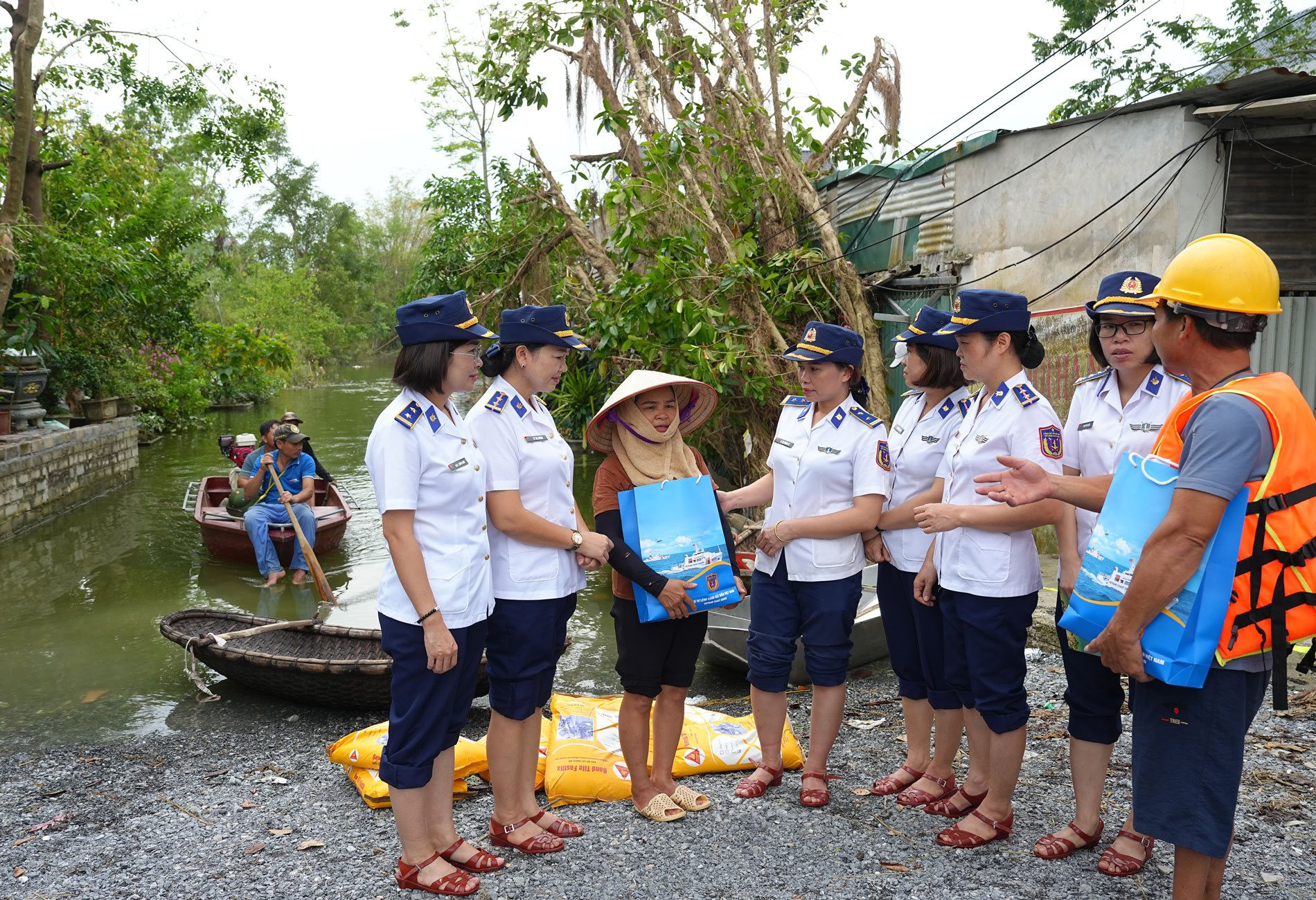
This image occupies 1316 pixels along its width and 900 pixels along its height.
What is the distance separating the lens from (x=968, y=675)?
3.61 m

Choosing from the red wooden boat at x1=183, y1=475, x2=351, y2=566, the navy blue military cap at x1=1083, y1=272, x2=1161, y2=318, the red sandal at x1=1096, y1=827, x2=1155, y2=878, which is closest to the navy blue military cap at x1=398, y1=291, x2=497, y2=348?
the navy blue military cap at x1=1083, y1=272, x2=1161, y2=318

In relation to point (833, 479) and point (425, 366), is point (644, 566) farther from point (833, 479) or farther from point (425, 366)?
point (425, 366)

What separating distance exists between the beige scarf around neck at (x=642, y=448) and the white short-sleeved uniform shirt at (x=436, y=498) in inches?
25.1

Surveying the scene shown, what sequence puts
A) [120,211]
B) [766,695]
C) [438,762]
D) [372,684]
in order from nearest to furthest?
[438,762] < [766,695] < [372,684] < [120,211]

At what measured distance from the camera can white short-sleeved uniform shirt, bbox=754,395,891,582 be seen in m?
3.88

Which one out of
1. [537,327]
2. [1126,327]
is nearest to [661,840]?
[537,327]

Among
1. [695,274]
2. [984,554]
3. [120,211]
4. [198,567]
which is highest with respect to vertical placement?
[120,211]

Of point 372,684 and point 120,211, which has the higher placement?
point 120,211

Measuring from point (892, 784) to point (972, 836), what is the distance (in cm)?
58

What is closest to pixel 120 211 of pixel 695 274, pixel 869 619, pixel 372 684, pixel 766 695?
pixel 695 274

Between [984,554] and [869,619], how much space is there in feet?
10.2

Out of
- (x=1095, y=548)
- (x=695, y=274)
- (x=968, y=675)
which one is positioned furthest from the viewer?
(x=695, y=274)

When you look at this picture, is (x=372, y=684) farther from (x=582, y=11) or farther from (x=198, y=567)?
(x=582, y=11)

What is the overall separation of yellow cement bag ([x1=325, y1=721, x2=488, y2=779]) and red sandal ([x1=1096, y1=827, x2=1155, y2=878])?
2.46 m
